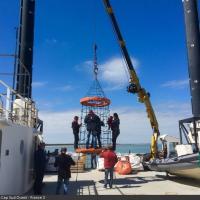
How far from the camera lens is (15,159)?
10180mm

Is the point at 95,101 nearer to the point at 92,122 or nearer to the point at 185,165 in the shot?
the point at 92,122

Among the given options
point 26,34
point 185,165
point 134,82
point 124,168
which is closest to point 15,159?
point 185,165

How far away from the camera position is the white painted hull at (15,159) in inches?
364

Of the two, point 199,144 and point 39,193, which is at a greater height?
point 199,144

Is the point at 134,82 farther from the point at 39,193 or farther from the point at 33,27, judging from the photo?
the point at 39,193

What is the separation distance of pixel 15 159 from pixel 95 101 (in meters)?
10.6

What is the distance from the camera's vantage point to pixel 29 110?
13.2 meters

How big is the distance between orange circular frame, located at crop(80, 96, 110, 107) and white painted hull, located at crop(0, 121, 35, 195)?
8.15 m

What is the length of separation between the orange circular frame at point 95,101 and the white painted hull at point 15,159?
26.8ft

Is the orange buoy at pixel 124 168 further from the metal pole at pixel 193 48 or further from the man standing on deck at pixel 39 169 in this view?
the metal pole at pixel 193 48

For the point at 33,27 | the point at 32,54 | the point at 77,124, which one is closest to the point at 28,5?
the point at 33,27

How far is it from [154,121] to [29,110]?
986 cm

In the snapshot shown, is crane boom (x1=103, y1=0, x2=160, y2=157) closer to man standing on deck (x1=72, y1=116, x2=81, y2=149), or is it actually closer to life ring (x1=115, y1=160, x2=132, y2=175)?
life ring (x1=115, y1=160, x2=132, y2=175)

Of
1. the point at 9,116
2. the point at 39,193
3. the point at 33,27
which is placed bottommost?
the point at 39,193
